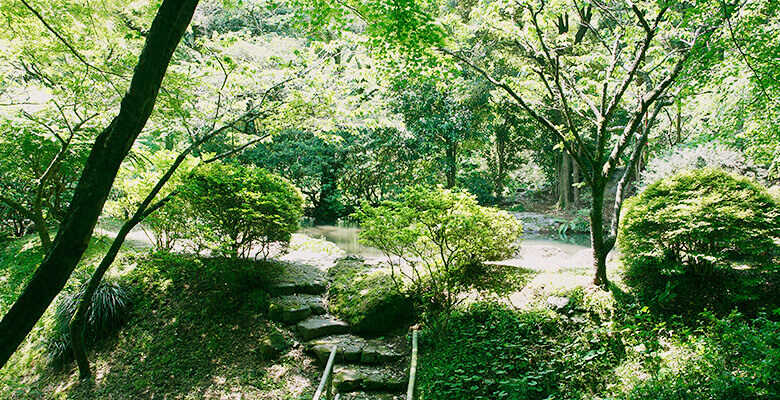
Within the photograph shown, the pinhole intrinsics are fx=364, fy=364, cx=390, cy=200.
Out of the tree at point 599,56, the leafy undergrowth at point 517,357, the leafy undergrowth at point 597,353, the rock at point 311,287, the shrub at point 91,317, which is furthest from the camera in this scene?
the rock at point 311,287

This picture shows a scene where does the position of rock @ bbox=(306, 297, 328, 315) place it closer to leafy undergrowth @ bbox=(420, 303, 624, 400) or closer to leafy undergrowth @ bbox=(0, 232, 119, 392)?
leafy undergrowth @ bbox=(420, 303, 624, 400)

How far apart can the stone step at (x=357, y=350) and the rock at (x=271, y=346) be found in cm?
33

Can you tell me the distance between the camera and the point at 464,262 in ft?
15.9

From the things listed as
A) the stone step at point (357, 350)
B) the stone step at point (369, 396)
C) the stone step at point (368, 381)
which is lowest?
the stone step at point (369, 396)

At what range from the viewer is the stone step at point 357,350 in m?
4.22

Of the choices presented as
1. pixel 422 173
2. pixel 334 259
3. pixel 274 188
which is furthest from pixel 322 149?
pixel 274 188

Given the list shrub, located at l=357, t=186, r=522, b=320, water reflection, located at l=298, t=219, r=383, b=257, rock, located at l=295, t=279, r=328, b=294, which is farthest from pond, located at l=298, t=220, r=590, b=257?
shrub, located at l=357, t=186, r=522, b=320

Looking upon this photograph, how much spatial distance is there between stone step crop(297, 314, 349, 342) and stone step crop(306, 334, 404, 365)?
97 mm

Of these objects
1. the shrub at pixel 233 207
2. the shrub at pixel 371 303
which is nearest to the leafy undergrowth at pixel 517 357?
the shrub at pixel 371 303

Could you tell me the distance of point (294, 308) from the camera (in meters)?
5.08

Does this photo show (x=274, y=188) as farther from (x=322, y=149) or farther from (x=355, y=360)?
(x=322, y=149)

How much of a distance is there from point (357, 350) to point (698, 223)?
4116 millimetres

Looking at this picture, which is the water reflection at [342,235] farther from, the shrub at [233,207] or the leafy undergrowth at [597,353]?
the leafy undergrowth at [597,353]

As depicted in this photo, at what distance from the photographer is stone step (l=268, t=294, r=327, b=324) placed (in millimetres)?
4996
